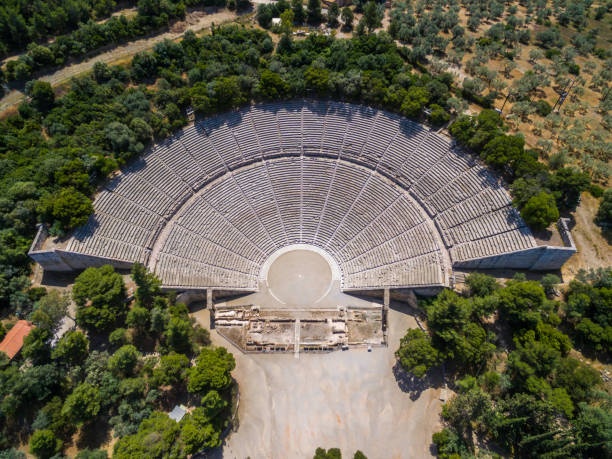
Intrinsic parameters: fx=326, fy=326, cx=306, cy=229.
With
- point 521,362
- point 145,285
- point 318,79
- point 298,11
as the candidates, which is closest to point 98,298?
point 145,285

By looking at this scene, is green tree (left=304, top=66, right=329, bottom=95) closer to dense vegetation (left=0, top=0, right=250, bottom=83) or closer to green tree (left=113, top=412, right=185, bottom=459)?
dense vegetation (left=0, top=0, right=250, bottom=83)

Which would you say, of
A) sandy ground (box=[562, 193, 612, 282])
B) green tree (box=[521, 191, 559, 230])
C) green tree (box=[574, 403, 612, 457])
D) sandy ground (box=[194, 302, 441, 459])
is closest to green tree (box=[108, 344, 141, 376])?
sandy ground (box=[194, 302, 441, 459])

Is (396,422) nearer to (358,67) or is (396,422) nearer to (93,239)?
(93,239)

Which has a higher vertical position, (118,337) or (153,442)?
(118,337)

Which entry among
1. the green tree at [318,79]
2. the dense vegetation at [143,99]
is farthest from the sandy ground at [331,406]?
the green tree at [318,79]

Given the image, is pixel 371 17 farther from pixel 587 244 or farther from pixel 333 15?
pixel 587 244

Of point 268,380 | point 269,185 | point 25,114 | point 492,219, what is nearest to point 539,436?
point 492,219

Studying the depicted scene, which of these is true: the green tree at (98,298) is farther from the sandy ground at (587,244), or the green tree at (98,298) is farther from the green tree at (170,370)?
the sandy ground at (587,244)
